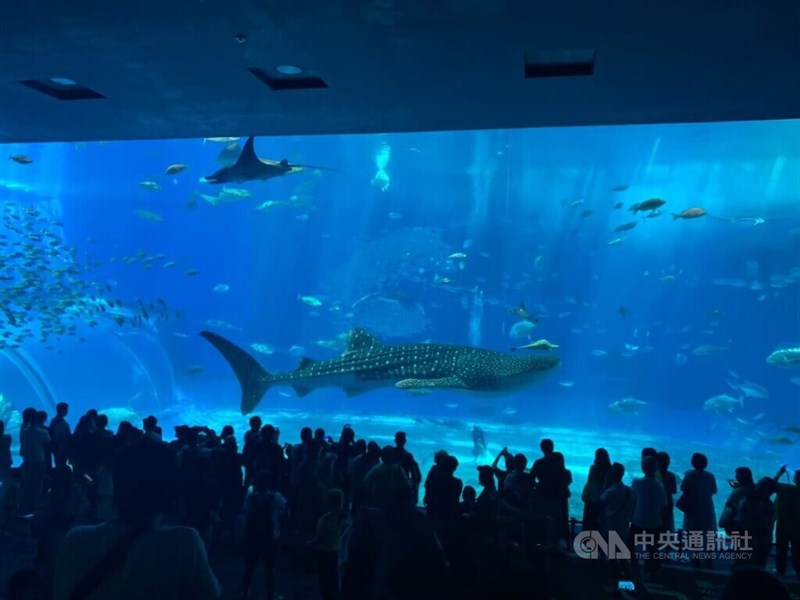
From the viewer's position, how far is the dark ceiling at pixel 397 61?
169 inches

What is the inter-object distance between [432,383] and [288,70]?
18.0 ft

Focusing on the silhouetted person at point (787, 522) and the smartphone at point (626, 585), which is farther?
the silhouetted person at point (787, 522)

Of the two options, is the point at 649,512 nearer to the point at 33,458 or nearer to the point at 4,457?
the point at 33,458

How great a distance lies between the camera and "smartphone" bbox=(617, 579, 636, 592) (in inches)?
188

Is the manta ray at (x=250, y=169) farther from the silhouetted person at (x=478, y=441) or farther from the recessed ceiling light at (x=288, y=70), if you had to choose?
the silhouetted person at (x=478, y=441)

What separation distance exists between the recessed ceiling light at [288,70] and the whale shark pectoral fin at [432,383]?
202 inches

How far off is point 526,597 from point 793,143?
37.5m

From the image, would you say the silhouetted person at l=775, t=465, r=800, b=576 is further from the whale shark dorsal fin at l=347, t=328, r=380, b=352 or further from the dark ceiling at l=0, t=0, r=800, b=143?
the whale shark dorsal fin at l=347, t=328, r=380, b=352

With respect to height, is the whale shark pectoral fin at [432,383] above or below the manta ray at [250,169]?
below

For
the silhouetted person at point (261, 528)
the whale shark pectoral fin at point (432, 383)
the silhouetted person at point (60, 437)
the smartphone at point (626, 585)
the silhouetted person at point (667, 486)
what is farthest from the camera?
the whale shark pectoral fin at point (432, 383)

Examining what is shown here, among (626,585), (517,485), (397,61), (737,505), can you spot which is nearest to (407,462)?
(517,485)

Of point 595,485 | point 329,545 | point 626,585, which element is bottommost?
point 626,585

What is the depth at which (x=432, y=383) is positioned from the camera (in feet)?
30.7

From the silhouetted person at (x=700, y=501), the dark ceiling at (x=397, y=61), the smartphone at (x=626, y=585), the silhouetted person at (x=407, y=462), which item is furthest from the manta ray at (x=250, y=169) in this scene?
the smartphone at (x=626, y=585)
